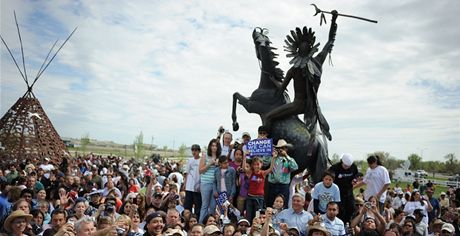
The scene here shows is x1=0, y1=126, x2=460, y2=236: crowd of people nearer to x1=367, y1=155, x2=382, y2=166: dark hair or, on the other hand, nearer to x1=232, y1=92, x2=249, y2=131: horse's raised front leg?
x1=367, y1=155, x2=382, y2=166: dark hair

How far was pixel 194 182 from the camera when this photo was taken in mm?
8898

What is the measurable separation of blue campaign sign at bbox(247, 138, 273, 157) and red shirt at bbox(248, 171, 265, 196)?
0.64 meters

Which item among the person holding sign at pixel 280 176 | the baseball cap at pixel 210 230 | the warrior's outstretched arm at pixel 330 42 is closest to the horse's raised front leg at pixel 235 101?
the warrior's outstretched arm at pixel 330 42

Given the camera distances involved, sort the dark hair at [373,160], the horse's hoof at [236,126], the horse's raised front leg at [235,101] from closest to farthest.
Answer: the dark hair at [373,160] < the horse's raised front leg at [235,101] < the horse's hoof at [236,126]

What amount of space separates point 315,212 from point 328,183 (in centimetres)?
66

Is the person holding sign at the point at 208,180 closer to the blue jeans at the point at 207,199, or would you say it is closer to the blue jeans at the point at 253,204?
the blue jeans at the point at 207,199

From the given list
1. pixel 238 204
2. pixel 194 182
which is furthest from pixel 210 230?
pixel 194 182

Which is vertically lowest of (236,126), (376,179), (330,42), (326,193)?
(326,193)

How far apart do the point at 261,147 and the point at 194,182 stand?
1554mm

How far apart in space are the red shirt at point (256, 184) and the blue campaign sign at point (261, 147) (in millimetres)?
644

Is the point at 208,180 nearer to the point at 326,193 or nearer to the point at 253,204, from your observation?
the point at 253,204

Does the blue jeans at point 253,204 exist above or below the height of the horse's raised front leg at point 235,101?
below

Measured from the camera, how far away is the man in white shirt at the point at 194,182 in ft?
29.1

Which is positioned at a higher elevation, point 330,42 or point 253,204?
point 330,42
